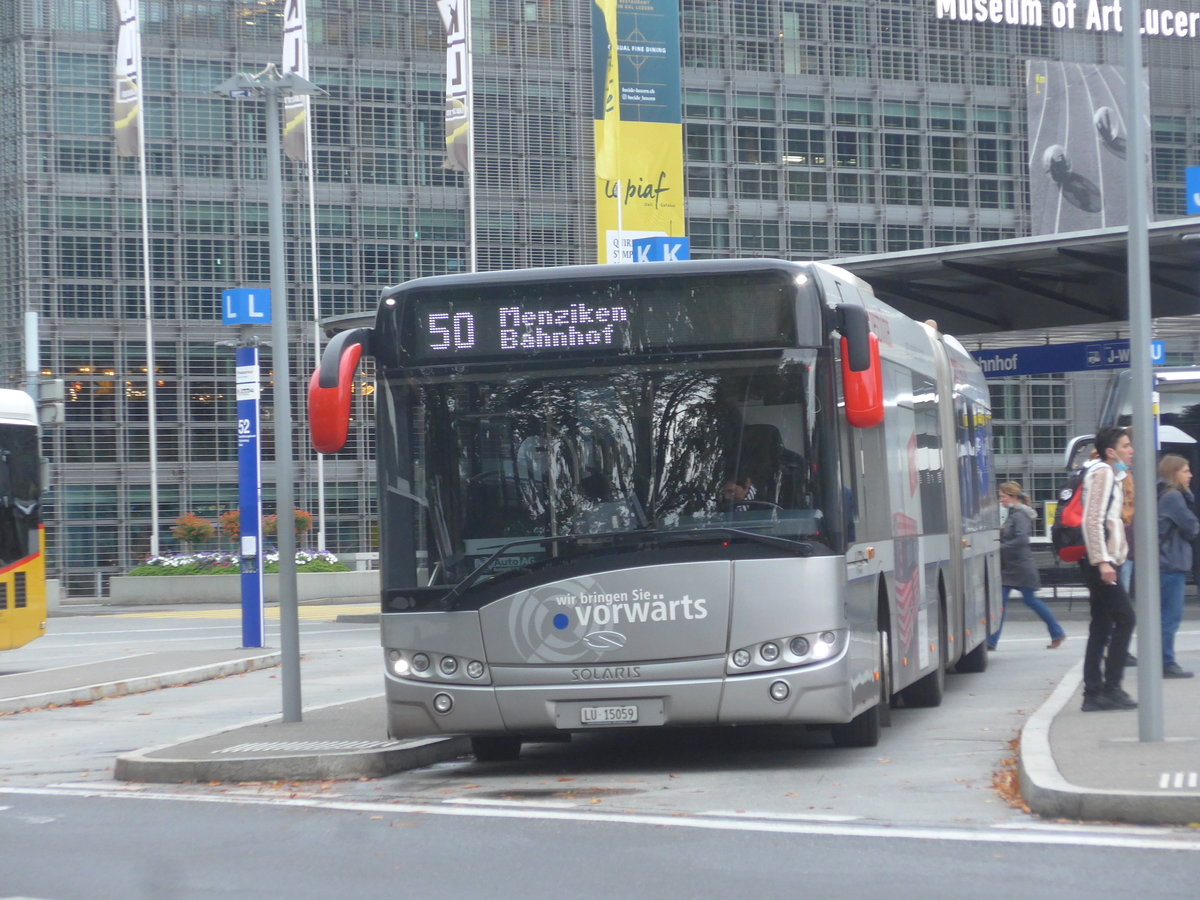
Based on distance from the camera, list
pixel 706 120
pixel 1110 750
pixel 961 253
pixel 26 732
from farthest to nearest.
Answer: pixel 706 120, pixel 961 253, pixel 26 732, pixel 1110 750

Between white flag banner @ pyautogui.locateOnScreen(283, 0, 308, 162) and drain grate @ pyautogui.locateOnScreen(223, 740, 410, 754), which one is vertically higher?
white flag banner @ pyautogui.locateOnScreen(283, 0, 308, 162)

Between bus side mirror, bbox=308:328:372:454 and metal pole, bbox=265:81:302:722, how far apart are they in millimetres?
2661

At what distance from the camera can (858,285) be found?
12.1m

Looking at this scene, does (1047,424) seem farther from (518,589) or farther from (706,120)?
(518,589)

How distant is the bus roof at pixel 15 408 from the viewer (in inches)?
845

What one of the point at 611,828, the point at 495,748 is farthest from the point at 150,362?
the point at 611,828

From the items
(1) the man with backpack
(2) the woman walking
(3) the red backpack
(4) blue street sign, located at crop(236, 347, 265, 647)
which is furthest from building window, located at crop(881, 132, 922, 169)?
(1) the man with backpack

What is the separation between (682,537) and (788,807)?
166cm

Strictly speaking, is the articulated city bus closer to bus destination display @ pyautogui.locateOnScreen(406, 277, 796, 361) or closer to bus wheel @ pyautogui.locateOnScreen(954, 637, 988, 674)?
bus destination display @ pyautogui.locateOnScreen(406, 277, 796, 361)

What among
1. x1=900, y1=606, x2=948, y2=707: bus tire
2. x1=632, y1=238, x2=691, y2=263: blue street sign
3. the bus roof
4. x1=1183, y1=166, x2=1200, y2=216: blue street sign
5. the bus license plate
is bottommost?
x1=900, y1=606, x2=948, y2=707: bus tire

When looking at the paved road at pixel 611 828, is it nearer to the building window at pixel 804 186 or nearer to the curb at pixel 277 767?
the curb at pixel 277 767

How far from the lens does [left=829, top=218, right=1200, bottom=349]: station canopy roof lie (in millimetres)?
24766

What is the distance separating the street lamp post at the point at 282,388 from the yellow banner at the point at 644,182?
26.1 metres

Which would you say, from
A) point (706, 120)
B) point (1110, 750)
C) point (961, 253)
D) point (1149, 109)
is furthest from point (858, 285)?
point (1149, 109)
